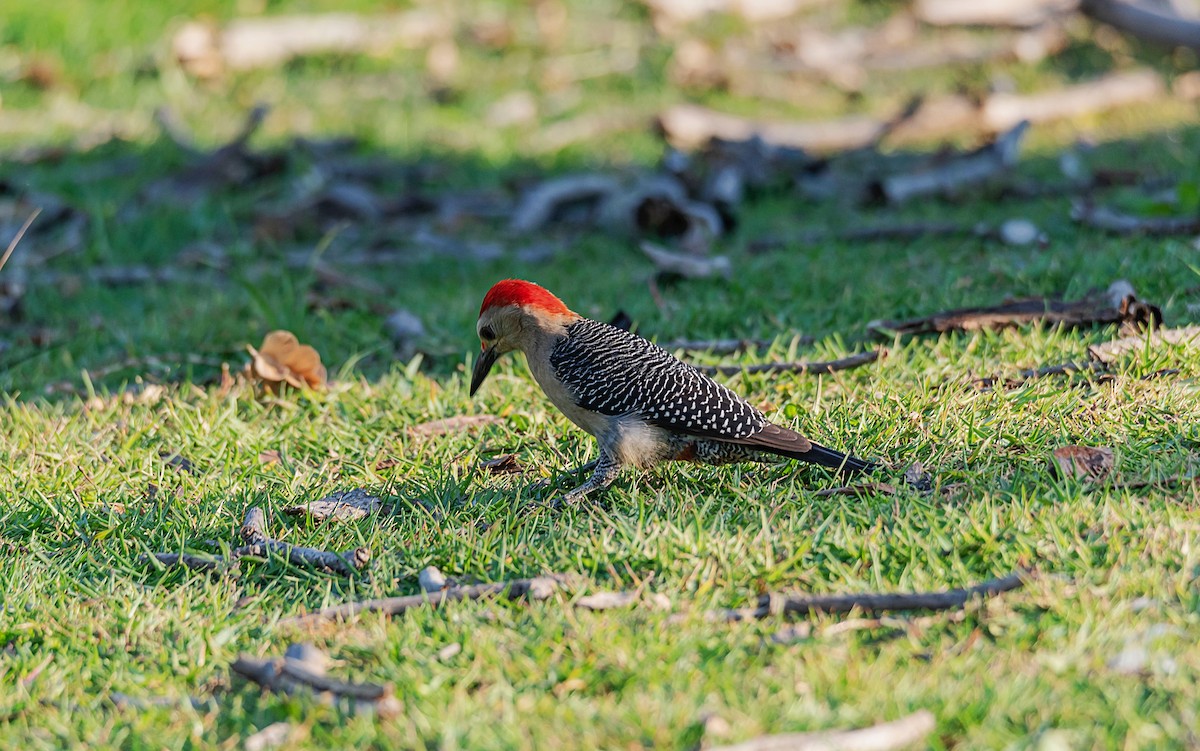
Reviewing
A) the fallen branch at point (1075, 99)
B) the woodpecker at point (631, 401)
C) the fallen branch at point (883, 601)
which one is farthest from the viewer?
the fallen branch at point (1075, 99)

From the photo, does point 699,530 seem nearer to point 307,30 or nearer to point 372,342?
point 372,342

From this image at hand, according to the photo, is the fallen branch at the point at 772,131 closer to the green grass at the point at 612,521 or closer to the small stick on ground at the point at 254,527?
the green grass at the point at 612,521

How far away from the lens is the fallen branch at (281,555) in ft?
12.4

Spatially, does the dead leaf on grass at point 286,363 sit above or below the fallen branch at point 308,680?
below

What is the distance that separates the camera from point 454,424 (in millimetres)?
4930

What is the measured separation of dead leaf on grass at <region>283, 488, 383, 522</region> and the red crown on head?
0.93 metres

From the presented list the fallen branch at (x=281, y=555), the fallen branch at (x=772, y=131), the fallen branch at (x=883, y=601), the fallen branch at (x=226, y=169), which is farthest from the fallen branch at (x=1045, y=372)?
the fallen branch at (x=226, y=169)

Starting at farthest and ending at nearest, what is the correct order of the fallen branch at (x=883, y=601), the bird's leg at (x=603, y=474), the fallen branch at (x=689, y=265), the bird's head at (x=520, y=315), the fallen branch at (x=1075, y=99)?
the fallen branch at (x=1075, y=99) → the fallen branch at (x=689, y=265) → the bird's head at (x=520, y=315) → the bird's leg at (x=603, y=474) → the fallen branch at (x=883, y=601)

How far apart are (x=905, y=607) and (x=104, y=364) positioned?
4.29m

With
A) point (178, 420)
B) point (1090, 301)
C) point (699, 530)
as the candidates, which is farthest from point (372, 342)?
point (1090, 301)

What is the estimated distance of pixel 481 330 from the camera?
4.78 metres

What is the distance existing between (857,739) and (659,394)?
177cm

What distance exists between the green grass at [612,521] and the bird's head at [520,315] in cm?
38

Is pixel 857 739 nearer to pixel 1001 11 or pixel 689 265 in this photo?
pixel 689 265
